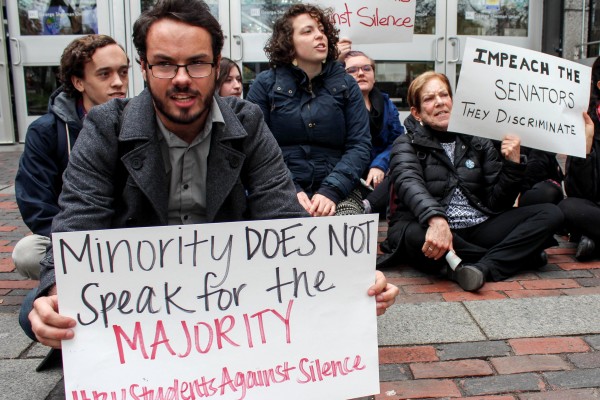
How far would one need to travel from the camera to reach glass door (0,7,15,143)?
7.93m

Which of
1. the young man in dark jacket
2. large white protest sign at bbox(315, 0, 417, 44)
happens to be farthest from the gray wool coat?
large white protest sign at bbox(315, 0, 417, 44)

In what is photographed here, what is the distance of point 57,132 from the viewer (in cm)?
308

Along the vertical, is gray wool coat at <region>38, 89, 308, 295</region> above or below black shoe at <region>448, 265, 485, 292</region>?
above

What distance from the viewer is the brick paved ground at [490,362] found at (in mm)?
2395

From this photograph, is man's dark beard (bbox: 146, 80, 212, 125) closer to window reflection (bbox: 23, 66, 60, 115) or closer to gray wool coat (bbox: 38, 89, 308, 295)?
gray wool coat (bbox: 38, 89, 308, 295)

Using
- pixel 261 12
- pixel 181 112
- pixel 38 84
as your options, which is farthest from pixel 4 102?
pixel 181 112

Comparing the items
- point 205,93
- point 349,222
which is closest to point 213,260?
point 349,222

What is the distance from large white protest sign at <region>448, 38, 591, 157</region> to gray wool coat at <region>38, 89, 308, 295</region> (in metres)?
1.66

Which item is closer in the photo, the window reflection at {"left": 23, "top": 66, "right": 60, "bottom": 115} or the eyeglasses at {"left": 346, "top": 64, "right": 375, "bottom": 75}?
the eyeglasses at {"left": 346, "top": 64, "right": 375, "bottom": 75}

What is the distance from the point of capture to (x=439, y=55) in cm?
797

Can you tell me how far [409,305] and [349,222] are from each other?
155 cm

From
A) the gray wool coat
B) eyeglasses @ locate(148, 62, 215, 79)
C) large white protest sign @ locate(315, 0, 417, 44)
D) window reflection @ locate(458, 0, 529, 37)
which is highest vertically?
window reflection @ locate(458, 0, 529, 37)

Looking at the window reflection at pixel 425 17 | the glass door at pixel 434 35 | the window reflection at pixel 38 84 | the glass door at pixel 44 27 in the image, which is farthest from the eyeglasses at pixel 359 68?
the window reflection at pixel 38 84

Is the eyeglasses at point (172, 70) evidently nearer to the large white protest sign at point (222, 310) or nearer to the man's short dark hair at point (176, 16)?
the man's short dark hair at point (176, 16)
